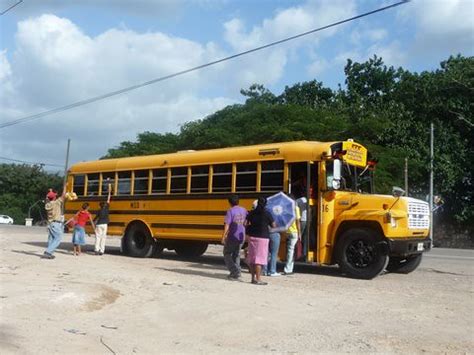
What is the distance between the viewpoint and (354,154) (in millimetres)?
13367

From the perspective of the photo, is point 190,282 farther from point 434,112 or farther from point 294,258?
point 434,112

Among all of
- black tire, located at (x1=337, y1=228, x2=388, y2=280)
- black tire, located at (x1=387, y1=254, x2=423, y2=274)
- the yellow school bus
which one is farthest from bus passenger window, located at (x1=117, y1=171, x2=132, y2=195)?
black tire, located at (x1=387, y1=254, x2=423, y2=274)

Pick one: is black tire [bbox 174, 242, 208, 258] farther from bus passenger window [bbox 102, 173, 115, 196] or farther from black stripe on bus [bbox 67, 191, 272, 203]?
bus passenger window [bbox 102, 173, 115, 196]

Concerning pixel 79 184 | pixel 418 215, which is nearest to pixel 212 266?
pixel 418 215

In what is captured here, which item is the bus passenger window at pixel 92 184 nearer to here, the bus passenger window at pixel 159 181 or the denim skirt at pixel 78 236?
the denim skirt at pixel 78 236

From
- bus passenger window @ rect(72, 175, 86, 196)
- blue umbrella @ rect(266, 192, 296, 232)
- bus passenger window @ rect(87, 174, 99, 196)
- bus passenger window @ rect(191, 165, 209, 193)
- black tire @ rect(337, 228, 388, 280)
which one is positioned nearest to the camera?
black tire @ rect(337, 228, 388, 280)

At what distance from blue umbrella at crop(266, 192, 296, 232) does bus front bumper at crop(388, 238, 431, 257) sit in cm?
A: 199

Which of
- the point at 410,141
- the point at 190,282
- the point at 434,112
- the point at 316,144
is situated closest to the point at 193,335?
the point at 190,282

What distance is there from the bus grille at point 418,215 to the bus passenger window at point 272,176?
2.71 m

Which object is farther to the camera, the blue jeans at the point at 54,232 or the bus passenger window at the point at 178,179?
the bus passenger window at the point at 178,179

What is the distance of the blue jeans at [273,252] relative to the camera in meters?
12.2

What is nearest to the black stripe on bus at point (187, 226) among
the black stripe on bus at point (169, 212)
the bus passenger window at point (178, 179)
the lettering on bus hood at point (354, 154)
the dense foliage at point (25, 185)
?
the black stripe on bus at point (169, 212)

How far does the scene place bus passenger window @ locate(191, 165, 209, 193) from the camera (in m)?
14.6

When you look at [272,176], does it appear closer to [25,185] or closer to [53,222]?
[53,222]
